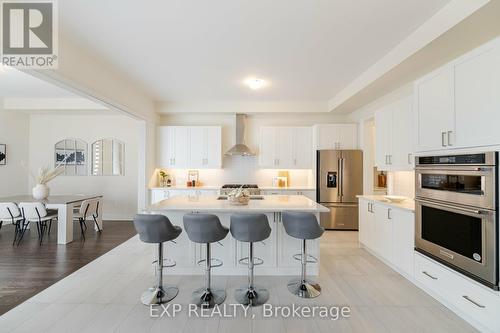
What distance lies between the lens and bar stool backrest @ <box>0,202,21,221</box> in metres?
4.29

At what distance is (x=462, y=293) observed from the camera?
222cm

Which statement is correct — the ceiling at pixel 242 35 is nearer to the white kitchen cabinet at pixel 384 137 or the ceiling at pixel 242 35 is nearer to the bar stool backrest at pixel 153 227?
the white kitchen cabinet at pixel 384 137

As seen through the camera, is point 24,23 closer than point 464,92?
No

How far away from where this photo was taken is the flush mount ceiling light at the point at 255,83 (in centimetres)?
413

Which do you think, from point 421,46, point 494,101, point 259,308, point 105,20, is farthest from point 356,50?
point 259,308

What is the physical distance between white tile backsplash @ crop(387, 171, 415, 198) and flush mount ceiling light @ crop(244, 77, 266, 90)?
2950 millimetres

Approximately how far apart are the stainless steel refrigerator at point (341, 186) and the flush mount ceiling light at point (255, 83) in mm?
2209

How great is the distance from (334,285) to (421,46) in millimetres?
2940

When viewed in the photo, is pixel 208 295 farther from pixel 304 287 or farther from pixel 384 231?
pixel 384 231

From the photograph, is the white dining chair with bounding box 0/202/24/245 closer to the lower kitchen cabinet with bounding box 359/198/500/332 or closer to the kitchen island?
the kitchen island

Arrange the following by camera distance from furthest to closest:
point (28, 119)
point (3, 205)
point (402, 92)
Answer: point (28, 119) → point (3, 205) → point (402, 92)

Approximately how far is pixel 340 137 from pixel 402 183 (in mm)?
1761

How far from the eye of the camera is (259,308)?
2424 mm

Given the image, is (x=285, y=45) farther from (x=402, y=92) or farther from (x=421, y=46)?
(x=402, y=92)
